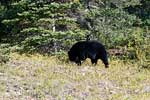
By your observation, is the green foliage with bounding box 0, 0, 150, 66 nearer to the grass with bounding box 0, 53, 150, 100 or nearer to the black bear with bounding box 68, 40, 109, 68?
the black bear with bounding box 68, 40, 109, 68

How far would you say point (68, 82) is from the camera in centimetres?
1111

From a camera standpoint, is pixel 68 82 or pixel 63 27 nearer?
pixel 68 82

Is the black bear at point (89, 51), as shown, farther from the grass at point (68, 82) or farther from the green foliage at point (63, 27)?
the green foliage at point (63, 27)

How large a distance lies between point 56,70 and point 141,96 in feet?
9.74

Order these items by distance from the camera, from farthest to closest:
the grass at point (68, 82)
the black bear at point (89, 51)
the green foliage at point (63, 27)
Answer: the green foliage at point (63, 27) < the black bear at point (89, 51) < the grass at point (68, 82)

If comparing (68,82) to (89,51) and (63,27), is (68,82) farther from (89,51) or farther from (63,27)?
(63,27)

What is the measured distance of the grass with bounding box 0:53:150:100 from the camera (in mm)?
Answer: 9797

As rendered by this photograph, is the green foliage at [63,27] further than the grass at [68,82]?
Yes

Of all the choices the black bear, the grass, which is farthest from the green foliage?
the grass

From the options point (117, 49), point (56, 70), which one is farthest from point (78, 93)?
point (117, 49)

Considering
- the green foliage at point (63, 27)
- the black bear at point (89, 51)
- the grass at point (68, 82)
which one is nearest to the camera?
the grass at point (68, 82)

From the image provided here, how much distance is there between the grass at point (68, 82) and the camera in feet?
32.1

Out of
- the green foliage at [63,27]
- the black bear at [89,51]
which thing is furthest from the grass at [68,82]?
the green foliage at [63,27]

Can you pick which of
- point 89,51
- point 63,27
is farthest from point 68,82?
point 63,27
